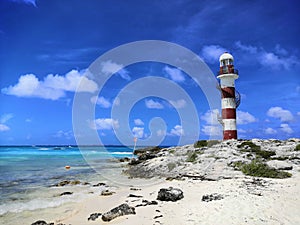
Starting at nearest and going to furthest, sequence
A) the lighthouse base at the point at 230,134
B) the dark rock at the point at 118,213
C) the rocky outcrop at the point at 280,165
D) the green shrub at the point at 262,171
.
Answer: the dark rock at the point at 118,213
the green shrub at the point at 262,171
the rocky outcrop at the point at 280,165
the lighthouse base at the point at 230,134

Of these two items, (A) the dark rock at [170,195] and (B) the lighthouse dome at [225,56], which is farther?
(B) the lighthouse dome at [225,56]

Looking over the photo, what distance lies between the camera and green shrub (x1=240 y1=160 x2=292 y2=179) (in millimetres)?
12875

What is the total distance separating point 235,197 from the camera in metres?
8.64

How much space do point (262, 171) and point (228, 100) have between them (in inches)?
643

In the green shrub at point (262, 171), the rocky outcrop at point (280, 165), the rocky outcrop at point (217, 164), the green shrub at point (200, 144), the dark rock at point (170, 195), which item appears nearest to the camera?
the dark rock at point (170, 195)

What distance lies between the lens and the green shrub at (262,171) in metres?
12.9

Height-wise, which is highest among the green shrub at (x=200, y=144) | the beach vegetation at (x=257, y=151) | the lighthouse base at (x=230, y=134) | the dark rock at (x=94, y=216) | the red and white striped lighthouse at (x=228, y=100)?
the red and white striped lighthouse at (x=228, y=100)

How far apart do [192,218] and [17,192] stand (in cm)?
1057

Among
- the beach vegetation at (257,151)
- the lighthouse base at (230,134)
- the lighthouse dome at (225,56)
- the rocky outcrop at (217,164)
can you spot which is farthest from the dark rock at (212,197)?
the lighthouse dome at (225,56)

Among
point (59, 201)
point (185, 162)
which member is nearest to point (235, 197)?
point (59, 201)

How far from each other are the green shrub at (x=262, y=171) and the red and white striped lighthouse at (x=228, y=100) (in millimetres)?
14242

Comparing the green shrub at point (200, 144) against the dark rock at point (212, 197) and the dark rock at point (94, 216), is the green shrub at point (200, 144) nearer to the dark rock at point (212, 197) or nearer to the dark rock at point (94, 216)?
the dark rock at point (212, 197)

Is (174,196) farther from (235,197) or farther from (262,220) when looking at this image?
(262,220)

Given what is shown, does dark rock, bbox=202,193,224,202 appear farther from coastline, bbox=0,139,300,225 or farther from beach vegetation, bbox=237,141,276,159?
beach vegetation, bbox=237,141,276,159
